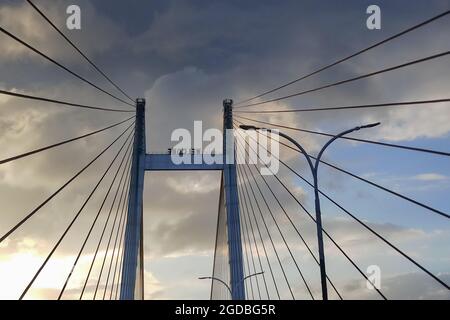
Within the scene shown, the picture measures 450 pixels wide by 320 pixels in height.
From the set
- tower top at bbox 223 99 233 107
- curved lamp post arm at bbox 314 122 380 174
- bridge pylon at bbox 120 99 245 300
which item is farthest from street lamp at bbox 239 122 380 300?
tower top at bbox 223 99 233 107

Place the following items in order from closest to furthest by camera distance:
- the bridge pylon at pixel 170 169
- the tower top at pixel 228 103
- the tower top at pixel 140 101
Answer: the bridge pylon at pixel 170 169 < the tower top at pixel 140 101 < the tower top at pixel 228 103

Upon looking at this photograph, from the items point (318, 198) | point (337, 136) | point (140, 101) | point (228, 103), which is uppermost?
point (140, 101)

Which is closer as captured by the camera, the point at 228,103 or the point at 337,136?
the point at 337,136

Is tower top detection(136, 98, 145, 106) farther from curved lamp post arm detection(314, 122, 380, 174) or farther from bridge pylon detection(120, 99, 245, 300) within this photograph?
curved lamp post arm detection(314, 122, 380, 174)

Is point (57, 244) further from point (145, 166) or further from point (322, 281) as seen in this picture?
point (145, 166)

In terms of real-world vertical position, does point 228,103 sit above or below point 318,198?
above

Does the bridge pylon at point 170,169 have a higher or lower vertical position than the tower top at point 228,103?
lower

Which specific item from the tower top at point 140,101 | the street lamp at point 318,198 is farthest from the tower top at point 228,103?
the street lamp at point 318,198

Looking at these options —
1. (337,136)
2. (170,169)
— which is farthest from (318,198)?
(170,169)

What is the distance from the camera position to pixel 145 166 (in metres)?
40.8

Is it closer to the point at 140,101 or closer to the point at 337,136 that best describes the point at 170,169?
the point at 140,101

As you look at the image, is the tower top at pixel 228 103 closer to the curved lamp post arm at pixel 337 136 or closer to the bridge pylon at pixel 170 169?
the bridge pylon at pixel 170 169
